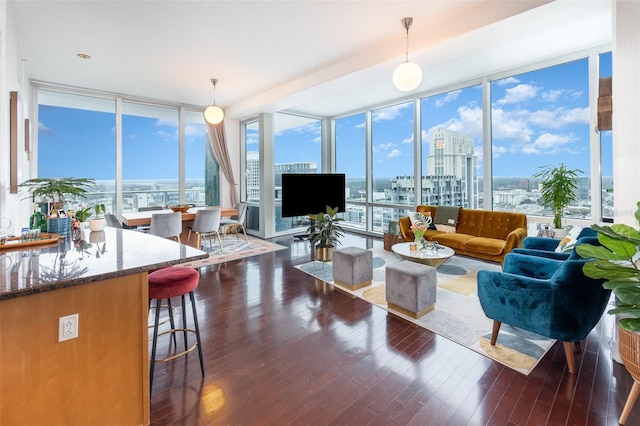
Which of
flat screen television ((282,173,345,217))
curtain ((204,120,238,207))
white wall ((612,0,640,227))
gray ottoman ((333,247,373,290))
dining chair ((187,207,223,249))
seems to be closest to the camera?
white wall ((612,0,640,227))

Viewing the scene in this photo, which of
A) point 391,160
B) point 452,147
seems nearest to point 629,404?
point 452,147

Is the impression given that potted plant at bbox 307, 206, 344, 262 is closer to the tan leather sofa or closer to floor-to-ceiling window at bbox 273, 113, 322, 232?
the tan leather sofa

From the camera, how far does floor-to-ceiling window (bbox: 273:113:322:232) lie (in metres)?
7.32

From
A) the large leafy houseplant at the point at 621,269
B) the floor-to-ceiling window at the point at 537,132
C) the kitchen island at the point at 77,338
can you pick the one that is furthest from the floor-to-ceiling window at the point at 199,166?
the large leafy houseplant at the point at 621,269

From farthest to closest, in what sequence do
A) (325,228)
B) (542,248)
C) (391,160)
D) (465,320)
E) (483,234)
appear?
(391,160) < (483,234) < (325,228) < (542,248) < (465,320)

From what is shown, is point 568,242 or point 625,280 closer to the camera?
point 625,280

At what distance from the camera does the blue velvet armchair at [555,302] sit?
205 centimetres

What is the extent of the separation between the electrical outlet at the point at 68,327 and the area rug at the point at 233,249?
347cm

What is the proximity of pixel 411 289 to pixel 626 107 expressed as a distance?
221 cm

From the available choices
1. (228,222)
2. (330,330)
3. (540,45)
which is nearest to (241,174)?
(228,222)

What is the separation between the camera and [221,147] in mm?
7391

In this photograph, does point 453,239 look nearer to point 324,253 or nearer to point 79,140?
point 324,253

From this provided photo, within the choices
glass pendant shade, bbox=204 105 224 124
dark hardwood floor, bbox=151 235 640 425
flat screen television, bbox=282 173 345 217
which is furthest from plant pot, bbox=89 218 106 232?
flat screen television, bbox=282 173 345 217

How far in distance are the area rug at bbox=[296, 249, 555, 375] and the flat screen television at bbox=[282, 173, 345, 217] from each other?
169 centimetres
